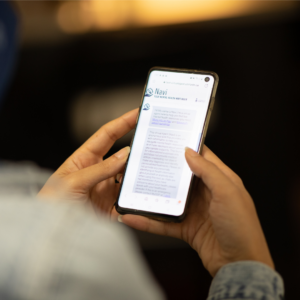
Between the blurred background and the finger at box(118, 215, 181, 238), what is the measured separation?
364 millimetres

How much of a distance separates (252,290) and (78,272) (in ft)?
0.66

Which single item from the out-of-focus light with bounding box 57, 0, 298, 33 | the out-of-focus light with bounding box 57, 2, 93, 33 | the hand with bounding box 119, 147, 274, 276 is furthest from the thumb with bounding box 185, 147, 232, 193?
the out-of-focus light with bounding box 57, 2, 93, 33

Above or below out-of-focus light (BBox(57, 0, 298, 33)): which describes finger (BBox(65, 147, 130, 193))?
below

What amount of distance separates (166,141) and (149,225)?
0.47 feet

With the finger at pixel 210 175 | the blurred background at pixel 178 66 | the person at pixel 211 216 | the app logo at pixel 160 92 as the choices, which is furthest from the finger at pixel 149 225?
the blurred background at pixel 178 66

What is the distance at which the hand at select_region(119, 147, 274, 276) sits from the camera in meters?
0.37

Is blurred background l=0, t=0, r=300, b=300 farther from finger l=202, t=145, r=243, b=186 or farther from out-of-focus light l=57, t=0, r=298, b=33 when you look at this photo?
finger l=202, t=145, r=243, b=186

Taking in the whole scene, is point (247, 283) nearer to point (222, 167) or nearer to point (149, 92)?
point (222, 167)

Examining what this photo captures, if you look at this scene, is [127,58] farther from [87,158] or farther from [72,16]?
[87,158]

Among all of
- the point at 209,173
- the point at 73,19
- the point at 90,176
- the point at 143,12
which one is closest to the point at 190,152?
the point at 209,173

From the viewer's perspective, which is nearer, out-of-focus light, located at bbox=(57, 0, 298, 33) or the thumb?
the thumb

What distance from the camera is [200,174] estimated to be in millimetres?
415

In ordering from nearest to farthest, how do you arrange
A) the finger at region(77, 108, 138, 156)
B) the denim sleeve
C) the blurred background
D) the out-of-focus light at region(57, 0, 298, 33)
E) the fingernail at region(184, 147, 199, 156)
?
the denim sleeve → the fingernail at region(184, 147, 199, 156) → the finger at region(77, 108, 138, 156) → the blurred background → the out-of-focus light at region(57, 0, 298, 33)

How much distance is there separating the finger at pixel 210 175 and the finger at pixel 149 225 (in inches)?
4.5
